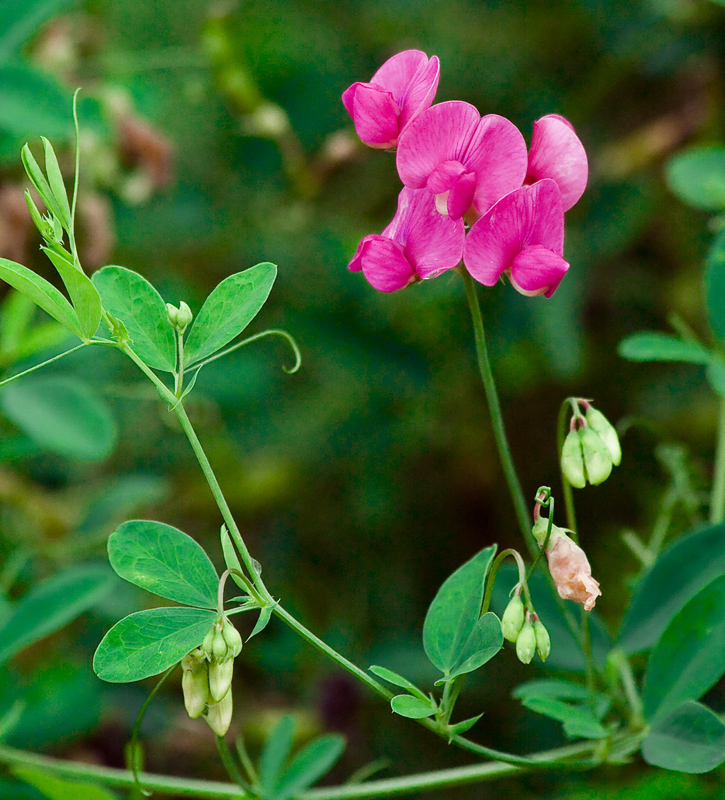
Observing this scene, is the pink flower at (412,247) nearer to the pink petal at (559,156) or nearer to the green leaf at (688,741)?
the pink petal at (559,156)

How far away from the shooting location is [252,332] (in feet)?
5.41

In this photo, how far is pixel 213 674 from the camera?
0.50 m

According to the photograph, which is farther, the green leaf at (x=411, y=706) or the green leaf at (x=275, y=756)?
the green leaf at (x=275, y=756)

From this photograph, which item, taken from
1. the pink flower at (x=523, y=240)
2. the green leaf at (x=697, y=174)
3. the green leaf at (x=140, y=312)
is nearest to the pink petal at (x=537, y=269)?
the pink flower at (x=523, y=240)

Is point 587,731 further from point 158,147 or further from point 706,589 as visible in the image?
point 158,147

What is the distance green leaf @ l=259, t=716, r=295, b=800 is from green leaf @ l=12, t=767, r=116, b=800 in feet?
0.42

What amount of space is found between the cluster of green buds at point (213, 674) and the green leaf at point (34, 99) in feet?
2.33

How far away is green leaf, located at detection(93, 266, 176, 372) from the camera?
57 centimetres

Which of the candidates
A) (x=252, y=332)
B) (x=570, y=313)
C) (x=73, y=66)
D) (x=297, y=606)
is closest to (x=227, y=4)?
(x=73, y=66)

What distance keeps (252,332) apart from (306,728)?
738 mm

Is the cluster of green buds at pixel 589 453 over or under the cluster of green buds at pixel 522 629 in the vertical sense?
over

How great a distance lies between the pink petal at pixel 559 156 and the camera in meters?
0.53

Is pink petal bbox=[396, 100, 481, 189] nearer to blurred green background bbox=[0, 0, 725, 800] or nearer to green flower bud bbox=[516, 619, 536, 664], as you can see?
green flower bud bbox=[516, 619, 536, 664]

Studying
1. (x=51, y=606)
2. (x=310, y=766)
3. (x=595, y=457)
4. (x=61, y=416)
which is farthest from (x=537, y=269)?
(x=61, y=416)
